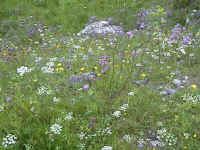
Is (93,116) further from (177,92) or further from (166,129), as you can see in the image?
(177,92)

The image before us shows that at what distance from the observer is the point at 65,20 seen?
440 inches

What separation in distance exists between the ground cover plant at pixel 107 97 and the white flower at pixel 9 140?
0.05 ft

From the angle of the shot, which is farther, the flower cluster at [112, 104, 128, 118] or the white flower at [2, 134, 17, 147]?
the flower cluster at [112, 104, 128, 118]

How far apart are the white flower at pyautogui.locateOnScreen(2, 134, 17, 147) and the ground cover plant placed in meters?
0.02

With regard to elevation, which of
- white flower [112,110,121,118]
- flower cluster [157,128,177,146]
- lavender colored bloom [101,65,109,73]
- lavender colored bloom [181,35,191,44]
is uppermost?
lavender colored bloom [181,35,191,44]

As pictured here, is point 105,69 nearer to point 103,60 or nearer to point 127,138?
point 103,60

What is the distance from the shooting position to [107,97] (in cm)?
500

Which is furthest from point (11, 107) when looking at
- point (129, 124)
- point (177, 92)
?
point (177, 92)

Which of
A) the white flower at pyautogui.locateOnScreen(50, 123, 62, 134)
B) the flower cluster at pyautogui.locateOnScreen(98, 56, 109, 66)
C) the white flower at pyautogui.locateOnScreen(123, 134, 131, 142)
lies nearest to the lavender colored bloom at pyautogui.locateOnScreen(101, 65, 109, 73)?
the flower cluster at pyautogui.locateOnScreen(98, 56, 109, 66)

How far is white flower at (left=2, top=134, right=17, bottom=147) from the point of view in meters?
3.68

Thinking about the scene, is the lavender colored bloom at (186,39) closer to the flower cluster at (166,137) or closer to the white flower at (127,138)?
the flower cluster at (166,137)

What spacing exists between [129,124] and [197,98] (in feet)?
4.26

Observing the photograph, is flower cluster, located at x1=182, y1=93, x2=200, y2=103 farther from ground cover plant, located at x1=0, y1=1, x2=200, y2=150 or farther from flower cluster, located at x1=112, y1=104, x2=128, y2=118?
flower cluster, located at x1=112, y1=104, x2=128, y2=118

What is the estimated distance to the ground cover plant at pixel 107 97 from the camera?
3.98 meters
